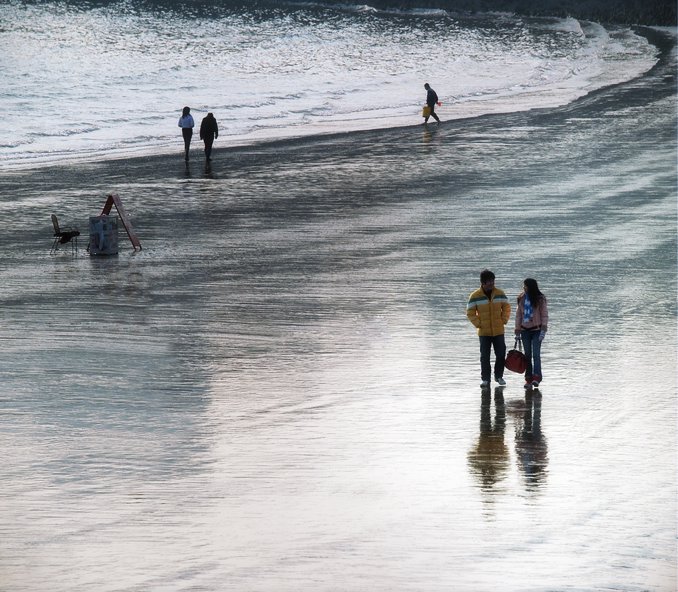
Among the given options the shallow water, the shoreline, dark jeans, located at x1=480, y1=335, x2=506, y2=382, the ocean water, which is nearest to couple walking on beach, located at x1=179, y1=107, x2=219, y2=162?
the shoreline

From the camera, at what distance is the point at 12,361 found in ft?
43.2

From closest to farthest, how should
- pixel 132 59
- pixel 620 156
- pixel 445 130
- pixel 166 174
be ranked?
pixel 166 174
pixel 620 156
pixel 445 130
pixel 132 59

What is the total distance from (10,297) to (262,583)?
10.2 m

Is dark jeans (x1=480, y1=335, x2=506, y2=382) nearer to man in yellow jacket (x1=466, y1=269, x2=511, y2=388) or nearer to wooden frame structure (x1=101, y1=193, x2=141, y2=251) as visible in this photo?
man in yellow jacket (x1=466, y1=269, x2=511, y2=388)

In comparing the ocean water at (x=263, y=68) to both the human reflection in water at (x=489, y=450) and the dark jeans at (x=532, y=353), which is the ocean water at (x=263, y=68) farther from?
the human reflection in water at (x=489, y=450)

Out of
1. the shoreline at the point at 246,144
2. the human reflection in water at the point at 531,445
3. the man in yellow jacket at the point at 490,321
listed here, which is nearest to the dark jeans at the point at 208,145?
the shoreline at the point at 246,144

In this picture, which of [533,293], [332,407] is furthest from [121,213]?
[332,407]

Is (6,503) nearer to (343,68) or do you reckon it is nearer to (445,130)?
(445,130)

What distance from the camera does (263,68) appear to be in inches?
3204

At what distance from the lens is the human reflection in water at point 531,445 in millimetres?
9547

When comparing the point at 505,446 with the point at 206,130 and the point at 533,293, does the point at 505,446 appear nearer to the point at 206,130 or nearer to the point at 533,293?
the point at 533,293

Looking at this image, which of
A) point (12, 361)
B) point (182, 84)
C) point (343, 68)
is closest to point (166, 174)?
point (12, 361)

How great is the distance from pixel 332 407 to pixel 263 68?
7181 centimetres

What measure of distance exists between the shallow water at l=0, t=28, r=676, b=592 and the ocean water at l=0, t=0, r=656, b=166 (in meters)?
17.2
